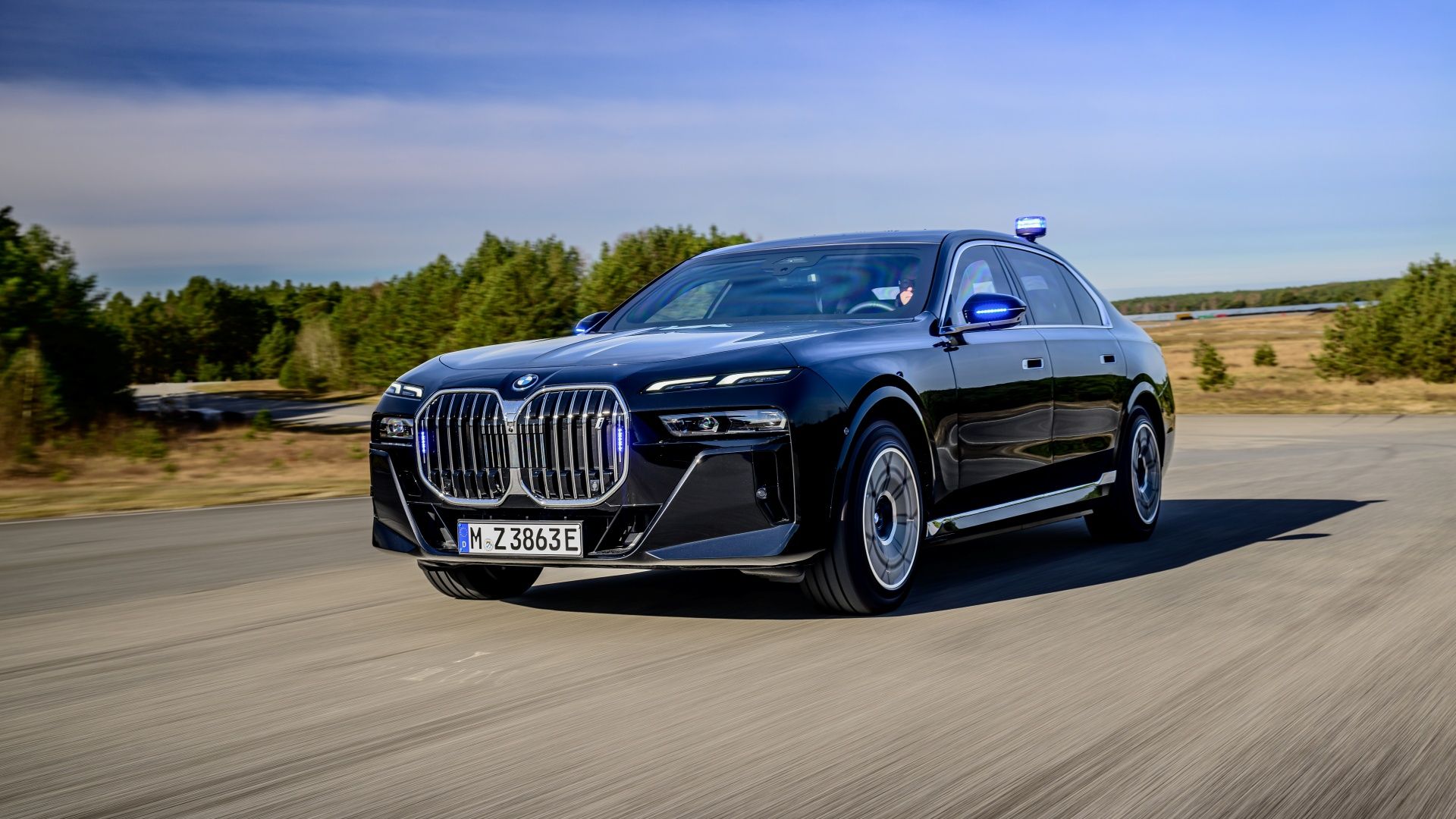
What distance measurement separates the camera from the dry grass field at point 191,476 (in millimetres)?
13781

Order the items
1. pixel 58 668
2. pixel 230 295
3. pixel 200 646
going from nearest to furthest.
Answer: pixel 58 668 < pixel 200 646 < pixel 230 295

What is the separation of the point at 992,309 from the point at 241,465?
19702 millimetres

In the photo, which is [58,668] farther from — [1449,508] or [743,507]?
[1449,508]

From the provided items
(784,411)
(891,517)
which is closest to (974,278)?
(891,517)

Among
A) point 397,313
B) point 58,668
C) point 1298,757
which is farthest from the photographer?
point 397,313

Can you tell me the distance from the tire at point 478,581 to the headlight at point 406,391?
86cm

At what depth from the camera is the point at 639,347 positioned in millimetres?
6250

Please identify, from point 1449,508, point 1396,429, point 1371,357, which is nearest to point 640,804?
point 1449,508

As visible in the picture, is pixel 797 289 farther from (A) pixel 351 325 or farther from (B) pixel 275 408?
(A) pixel 351 325

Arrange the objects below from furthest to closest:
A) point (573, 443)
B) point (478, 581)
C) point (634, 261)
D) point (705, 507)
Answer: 1. point (634, 261)
2. point (478, 581)
3. point (573, 443)
4. point (705, 507)

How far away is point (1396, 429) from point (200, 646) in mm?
22572

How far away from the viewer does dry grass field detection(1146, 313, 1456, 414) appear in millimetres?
35812

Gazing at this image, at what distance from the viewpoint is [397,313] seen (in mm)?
102750

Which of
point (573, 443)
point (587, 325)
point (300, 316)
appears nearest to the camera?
point (573, 443)
